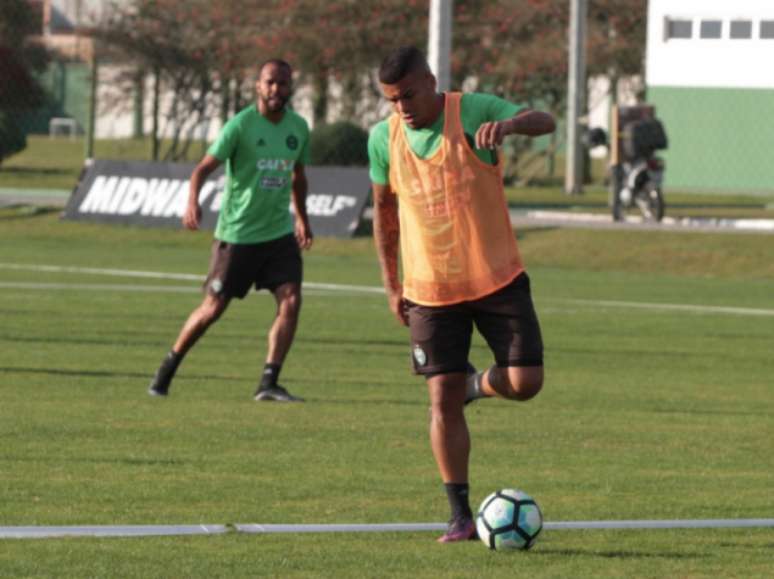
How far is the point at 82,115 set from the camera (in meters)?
66.8

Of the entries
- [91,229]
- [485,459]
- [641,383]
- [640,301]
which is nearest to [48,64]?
[91,229]

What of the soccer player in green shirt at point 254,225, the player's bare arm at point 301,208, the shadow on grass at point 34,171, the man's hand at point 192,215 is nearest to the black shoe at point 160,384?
the soccer player in green shirt at point 254,225

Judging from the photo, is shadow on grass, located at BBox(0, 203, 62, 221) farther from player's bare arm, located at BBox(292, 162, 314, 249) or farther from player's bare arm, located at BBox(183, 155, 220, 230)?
player's bare arm, located at BBox(183, 155, 220, 230)

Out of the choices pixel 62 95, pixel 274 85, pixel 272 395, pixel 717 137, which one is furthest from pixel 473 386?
pixel 62 95

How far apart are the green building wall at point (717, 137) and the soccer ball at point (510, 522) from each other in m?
32.8

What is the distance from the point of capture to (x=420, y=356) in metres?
9.00

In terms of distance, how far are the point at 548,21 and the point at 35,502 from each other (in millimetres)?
37031

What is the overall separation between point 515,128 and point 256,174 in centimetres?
589

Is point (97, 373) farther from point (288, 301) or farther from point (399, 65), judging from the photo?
point (399, 65)

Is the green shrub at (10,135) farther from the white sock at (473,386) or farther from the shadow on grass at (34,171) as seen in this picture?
the white sock at (473,386)

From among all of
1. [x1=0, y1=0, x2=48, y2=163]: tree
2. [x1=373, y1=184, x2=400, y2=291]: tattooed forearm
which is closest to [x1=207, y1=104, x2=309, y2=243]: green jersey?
[x1=373, y1=184, x2=400, y2=291]: tattooed forearm

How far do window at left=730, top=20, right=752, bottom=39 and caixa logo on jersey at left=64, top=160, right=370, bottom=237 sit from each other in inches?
450

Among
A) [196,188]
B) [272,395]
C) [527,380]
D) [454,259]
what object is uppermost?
[454,259]

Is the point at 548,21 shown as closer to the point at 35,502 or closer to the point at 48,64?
the point at 48,64
